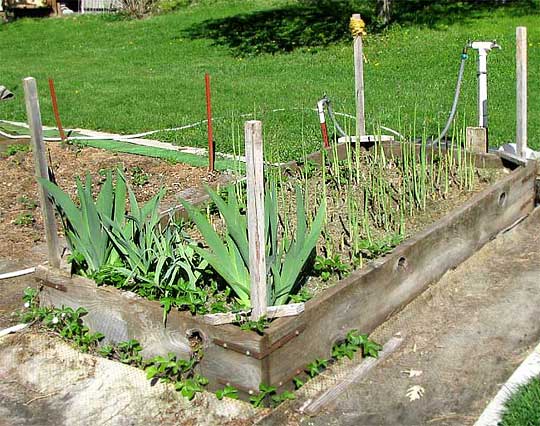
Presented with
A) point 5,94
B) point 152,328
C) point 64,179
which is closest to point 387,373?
point 152,328

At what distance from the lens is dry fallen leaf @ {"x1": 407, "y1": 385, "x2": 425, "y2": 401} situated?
404 centimetres

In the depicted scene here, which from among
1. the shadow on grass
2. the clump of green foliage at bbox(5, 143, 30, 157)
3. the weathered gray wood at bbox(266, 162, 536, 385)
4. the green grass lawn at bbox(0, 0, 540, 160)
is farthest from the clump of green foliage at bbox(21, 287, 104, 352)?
the shadow on grass

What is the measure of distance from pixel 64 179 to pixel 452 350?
4.21 metres

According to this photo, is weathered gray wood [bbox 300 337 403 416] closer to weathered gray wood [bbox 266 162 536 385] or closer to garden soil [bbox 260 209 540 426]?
garden soil [bbox 260 209 540 426]

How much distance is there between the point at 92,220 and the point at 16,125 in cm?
615

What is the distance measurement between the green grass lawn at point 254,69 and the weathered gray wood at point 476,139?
0.82m

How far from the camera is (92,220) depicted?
176 inches

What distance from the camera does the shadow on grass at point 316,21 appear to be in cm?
1667

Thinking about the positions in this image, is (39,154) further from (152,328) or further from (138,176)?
(138,176)

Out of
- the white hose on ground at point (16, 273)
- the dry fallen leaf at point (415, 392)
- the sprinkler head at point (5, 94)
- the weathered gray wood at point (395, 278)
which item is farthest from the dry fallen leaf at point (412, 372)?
the sprinkler head at point (5, 94)

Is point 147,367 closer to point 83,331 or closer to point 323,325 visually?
point 83,331

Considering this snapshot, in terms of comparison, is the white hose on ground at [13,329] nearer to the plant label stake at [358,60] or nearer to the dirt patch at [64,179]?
the dirt patch at [64,179]

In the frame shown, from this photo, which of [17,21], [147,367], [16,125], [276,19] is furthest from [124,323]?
[17,21]

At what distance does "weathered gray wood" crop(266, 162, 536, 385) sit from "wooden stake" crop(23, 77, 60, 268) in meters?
1.40
